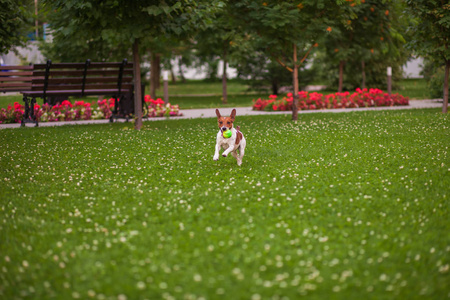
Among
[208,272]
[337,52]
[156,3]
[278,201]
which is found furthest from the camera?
[337,52]

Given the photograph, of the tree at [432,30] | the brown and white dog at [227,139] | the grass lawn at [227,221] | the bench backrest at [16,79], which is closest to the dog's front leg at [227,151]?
the brown and white dog at [227,139]

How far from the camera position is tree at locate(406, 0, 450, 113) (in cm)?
1534

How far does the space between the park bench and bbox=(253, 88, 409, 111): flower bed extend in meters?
6.76

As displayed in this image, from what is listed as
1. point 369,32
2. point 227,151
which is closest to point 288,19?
point 369,32

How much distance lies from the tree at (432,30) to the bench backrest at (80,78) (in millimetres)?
9312

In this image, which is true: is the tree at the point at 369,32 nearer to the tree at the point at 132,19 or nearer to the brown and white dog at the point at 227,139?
the tree at the point at 132,19

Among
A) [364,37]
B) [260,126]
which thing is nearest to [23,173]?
[260,126]

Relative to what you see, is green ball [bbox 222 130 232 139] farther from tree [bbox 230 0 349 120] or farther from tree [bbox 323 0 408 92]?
tree [bbox 323 0 408 92]

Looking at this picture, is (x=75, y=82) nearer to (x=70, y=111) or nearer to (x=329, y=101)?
(x=70, y=111)

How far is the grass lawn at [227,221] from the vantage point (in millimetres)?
3934

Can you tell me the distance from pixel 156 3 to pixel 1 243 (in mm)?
8585

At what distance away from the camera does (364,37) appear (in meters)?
18.3

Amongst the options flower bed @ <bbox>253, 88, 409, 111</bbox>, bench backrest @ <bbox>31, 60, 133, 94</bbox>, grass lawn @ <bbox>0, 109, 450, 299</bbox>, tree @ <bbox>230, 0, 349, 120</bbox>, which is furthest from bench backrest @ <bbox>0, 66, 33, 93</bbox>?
Answer: flower bed @ <bbox>253, 88, 409, 111</bbox>

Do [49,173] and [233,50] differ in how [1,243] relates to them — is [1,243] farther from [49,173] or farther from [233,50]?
[233,50]
